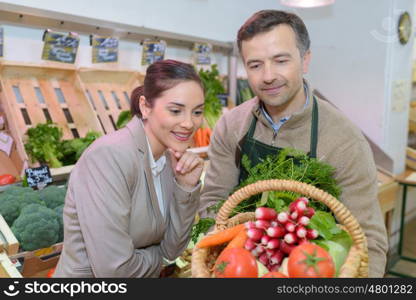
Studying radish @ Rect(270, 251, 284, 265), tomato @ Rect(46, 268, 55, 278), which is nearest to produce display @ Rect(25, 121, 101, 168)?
tomato @ Rect(46, 268, 55, 278)

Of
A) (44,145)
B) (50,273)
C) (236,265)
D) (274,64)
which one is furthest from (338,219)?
(44,145)

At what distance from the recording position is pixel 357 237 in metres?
1.15

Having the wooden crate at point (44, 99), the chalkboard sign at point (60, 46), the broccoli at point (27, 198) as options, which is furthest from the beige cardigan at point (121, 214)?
the chalkboard sign at point (60, 46)

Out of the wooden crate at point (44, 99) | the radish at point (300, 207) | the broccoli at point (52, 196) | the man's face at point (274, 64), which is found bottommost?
the broccoli at point (52, 196)

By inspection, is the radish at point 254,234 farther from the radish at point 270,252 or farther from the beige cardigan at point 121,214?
the beige cardigan at point 121,214

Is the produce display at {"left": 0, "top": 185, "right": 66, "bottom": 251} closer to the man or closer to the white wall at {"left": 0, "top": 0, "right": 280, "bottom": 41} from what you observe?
the man

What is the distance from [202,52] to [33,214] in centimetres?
242

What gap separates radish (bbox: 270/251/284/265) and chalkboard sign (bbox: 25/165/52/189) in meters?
1.74

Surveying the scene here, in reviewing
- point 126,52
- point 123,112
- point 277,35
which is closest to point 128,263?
point 277,35

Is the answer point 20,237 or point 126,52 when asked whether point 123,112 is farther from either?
point 20,237

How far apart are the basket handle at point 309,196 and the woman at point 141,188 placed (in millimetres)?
340

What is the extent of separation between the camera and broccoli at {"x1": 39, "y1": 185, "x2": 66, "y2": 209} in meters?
2.32

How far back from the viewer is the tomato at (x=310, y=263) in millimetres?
1006

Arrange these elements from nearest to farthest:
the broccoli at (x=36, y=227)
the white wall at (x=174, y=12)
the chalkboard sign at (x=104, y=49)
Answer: the broccoli at (x=36, y=227)
the chalkboard sign at (x=104, y=49)
the white wall at (x=174, y=12)
